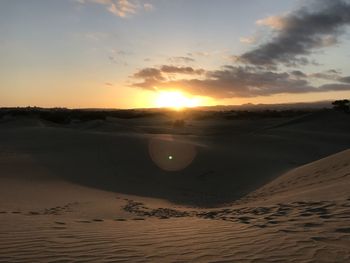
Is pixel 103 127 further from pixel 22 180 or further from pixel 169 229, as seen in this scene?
pixel 169 229

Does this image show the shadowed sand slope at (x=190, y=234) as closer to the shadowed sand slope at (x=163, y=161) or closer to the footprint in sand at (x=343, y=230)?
the footprint in sand at (x=343, y=230)

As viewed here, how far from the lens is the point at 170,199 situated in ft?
51.6

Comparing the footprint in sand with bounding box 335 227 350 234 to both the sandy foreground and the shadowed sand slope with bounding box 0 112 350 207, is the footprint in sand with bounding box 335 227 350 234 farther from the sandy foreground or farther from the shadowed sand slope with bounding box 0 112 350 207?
the shadowed sand slope with bounding box 0 112 350 207

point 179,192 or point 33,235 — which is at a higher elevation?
point 33,235

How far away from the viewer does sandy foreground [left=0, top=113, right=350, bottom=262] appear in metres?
6.23

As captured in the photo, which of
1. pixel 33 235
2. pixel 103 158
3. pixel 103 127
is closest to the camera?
pixel 33 235

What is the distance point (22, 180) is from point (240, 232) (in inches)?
473

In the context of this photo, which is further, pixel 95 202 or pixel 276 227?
pixel 95 202

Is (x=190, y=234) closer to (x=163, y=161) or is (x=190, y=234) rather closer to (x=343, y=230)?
(x=343, y=230)

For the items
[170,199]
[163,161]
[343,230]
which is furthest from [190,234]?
[163,161]

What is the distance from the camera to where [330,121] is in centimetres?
4872

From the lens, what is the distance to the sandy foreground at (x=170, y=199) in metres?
6.23

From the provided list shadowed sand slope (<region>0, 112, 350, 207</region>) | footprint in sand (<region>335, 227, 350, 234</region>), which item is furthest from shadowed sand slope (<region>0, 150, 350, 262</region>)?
shadowed sand slope (<region>0, 112, 350, 207</region>)

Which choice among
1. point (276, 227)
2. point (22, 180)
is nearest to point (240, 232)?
point (276, 227)
